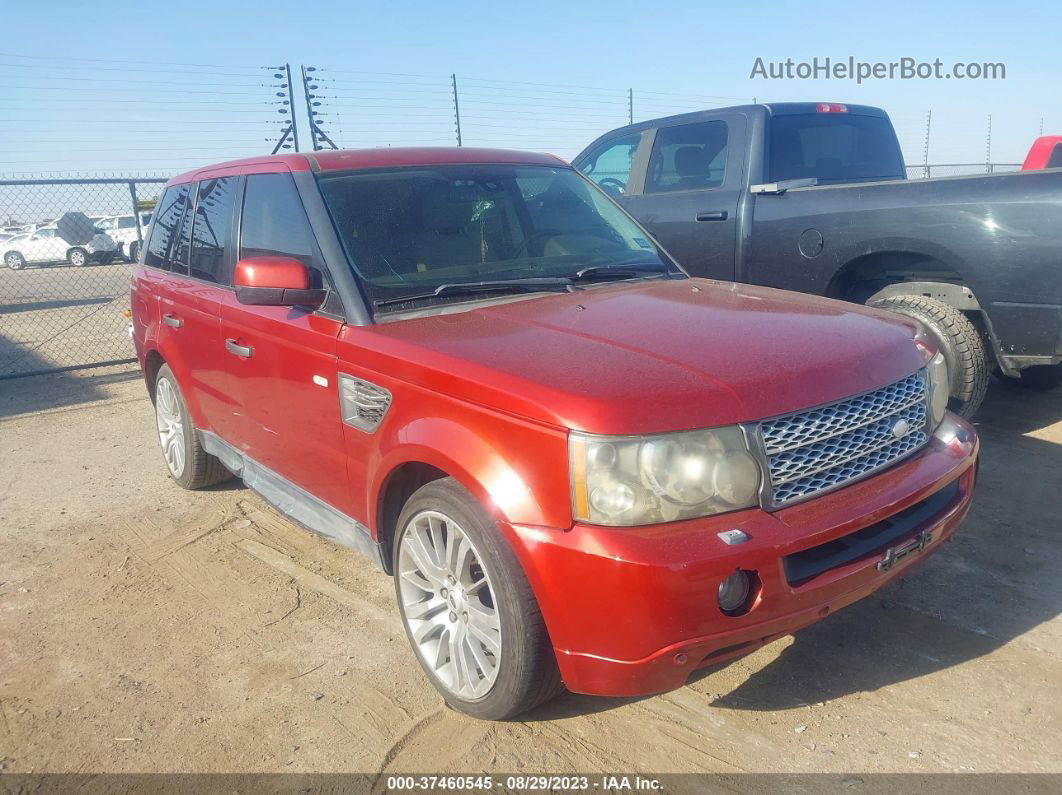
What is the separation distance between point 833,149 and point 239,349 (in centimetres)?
444

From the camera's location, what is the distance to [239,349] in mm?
3748

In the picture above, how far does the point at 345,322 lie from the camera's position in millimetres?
3021

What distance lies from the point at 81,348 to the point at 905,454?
1010 centimetres

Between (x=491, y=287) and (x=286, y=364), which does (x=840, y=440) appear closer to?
(x=491, y=287)

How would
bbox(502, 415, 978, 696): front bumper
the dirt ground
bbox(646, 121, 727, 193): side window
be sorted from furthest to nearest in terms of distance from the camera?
1. bbox(646, 121, 727, 193): side window
2. the dirt ground
3. bbox(502, 415, 978, 696): front bumper

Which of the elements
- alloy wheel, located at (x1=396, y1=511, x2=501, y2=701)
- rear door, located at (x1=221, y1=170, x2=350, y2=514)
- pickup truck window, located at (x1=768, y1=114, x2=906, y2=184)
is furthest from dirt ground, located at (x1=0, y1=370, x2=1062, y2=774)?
pickup truck window, located at (x1=768, y1=114, x2=906, y2=184)

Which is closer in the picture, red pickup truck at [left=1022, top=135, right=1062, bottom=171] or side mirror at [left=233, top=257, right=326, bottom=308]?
side mirror at [left=233, top=257, right=326, bottom=308]

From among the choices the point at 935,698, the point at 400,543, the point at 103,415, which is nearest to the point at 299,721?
the point at 400,543

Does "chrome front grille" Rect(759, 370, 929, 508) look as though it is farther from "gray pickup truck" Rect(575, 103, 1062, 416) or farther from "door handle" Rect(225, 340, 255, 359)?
"door handle" Rect(225, 340, 255, 359)

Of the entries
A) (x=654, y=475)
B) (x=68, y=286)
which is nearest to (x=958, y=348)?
(x=654, y=475)

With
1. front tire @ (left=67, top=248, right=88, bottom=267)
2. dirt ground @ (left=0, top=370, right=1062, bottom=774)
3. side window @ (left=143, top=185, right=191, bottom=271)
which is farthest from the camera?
front tire @ (left=67, top=248, right=88, bottom=267)

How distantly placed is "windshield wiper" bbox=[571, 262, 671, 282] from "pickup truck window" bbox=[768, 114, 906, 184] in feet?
7.63

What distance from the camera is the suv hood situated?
87.4 inches

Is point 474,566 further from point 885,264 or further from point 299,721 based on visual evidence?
point 885,264
